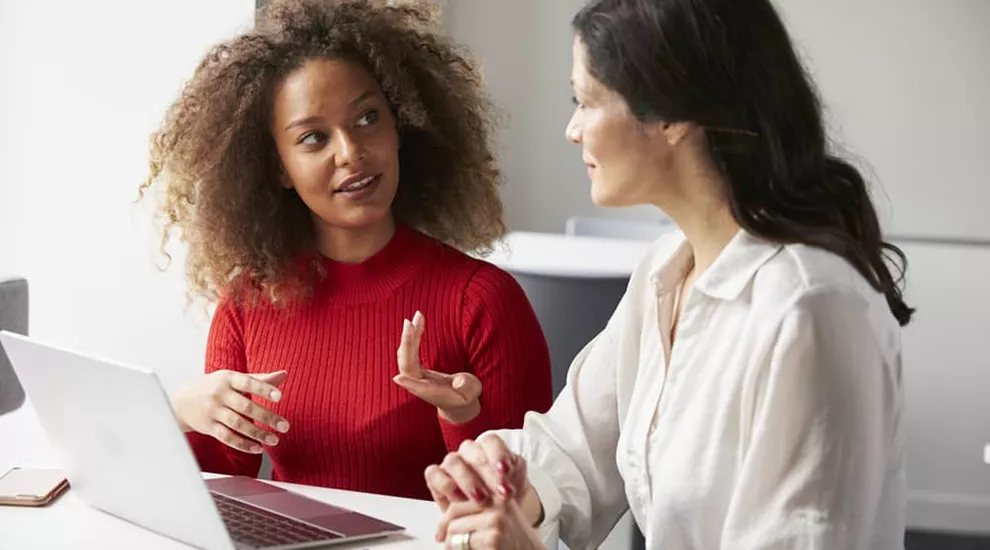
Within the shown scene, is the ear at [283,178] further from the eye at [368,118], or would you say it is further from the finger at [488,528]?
the finger at [488,528]

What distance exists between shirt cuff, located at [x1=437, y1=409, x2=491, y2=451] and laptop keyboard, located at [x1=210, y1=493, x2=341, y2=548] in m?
0.37

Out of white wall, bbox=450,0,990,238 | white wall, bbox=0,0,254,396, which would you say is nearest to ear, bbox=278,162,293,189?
white wall, bbox=0,0,254,396

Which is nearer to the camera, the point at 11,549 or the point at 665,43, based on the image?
the point at 665,43

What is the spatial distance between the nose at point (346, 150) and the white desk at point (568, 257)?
2.37 feet

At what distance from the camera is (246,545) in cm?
136

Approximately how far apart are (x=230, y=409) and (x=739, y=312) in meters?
0.73

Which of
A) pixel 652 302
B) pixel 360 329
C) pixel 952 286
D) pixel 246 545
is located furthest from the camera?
pixel 952 286

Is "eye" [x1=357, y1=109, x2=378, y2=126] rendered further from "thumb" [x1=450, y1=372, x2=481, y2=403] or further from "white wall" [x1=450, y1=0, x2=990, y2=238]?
"white wall" [x1=450, y1=0, x2=990, y2=238]

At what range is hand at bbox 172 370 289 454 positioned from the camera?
1.64m

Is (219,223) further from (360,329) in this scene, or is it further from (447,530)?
(447,530)

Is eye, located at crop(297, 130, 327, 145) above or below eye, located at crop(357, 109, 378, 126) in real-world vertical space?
below

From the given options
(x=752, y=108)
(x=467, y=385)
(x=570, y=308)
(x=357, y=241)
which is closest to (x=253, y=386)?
(x=467, y=385)

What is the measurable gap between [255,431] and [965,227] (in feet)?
9.35

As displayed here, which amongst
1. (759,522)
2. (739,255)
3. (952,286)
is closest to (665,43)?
(739,255)
